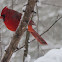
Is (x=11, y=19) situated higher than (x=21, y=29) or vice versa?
(x=21, y=29)

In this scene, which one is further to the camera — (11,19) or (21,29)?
(11,19)

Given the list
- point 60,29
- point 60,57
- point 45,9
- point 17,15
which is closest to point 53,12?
point 45,9

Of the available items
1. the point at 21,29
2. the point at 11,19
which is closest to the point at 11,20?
the point at 11,19

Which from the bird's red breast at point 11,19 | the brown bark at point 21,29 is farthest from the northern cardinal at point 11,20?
the brown bark at point 21,29

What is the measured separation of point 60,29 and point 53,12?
104 cm

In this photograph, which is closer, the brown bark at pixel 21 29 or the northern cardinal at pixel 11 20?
the brown bark at pixel 21 29

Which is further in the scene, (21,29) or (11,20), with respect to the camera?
(11,20)

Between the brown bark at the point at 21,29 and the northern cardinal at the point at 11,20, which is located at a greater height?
the brown bark at the point at 21,29

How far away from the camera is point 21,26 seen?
1.30 metres

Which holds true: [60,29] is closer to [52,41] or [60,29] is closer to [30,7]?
[52,41]

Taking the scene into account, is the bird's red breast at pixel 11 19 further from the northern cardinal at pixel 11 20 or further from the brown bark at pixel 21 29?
the brown bark at pixel 21 29

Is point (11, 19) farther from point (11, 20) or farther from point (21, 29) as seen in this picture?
point (21, 29)

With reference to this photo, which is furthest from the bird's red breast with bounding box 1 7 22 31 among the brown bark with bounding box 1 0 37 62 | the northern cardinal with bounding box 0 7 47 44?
the brown bark with bounding box 1 0 37 62

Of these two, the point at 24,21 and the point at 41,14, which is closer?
the point at 24,21
